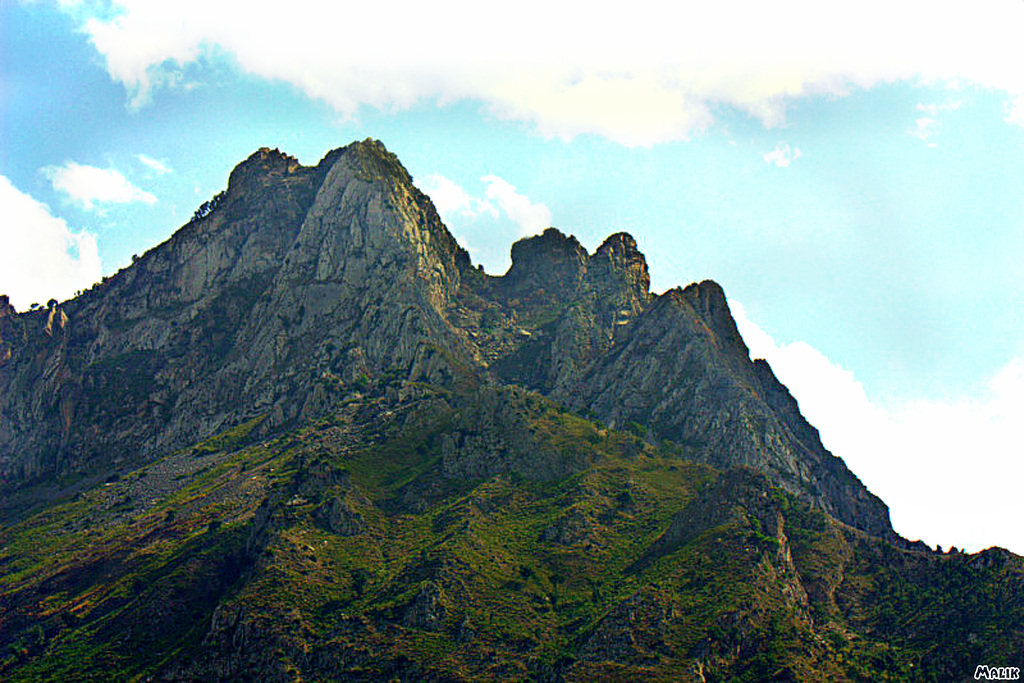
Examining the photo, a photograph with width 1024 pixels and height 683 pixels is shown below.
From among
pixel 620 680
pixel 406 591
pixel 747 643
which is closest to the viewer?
pixel 620 680

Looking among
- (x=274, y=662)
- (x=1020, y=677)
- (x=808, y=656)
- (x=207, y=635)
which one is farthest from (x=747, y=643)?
(x=207, y=635)

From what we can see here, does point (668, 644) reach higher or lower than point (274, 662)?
higher

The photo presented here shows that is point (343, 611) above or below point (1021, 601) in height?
below

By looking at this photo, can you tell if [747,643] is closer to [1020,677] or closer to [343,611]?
[1020,677]

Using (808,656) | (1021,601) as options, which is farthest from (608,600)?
(1021,601)

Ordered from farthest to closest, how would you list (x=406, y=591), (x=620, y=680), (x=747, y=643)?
(x=406, y=591) < (x=747, y=643) < (x=620, y=680)

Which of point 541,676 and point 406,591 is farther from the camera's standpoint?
point 406,591

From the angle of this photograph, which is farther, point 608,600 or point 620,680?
point 608,600

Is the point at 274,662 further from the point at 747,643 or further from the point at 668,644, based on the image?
the point at 747,643

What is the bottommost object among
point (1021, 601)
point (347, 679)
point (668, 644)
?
point (347, 679)

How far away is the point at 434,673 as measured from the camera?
174000mm

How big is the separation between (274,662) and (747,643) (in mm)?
81610

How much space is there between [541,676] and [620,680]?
1399 centimetres

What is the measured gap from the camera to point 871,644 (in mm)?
190875
